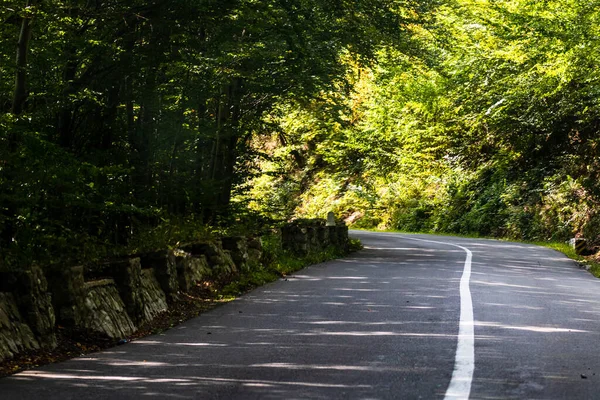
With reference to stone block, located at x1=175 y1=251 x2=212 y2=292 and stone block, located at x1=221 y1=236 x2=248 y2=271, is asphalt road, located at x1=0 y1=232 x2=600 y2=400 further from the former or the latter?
stone block, located at x1=221 y1=236 x2=248 y2=271

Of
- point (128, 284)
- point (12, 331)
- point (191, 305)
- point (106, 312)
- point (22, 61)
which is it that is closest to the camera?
point (12, 331)

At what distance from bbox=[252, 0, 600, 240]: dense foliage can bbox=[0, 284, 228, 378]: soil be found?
11.2m

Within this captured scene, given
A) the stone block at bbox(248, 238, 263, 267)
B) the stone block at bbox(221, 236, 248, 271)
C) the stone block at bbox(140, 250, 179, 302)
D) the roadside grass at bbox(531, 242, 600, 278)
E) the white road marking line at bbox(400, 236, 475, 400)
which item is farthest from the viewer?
the roadside grass at bbox(531, 242, 600, 278)

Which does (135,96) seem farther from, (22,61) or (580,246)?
(580,246)

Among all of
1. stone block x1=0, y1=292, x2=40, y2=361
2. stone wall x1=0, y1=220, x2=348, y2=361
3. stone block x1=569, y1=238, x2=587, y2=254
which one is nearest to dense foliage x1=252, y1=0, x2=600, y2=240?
stone block x1=569, y1=238, x2=587, y2=254

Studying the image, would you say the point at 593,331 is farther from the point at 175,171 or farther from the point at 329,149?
the point at 329,149

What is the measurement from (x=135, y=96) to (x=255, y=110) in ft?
28.1

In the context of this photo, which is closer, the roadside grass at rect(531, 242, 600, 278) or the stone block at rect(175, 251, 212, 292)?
the stone block at rect(175, 251, 212, 292)

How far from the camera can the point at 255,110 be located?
84.5 feet

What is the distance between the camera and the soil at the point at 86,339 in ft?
27.5

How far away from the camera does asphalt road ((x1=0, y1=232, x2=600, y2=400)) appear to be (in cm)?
718

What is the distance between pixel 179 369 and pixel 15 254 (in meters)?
4.00

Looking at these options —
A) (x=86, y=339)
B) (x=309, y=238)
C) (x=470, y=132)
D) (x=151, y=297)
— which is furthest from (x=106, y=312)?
(x=470, y=132)

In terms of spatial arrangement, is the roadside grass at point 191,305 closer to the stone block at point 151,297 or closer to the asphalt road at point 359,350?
the stone block at point 151,297
